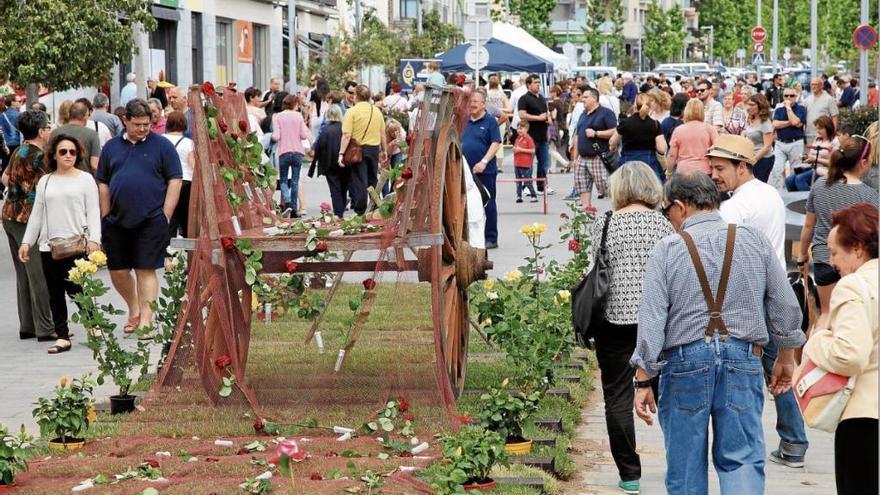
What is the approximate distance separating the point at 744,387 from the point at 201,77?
41208 mm

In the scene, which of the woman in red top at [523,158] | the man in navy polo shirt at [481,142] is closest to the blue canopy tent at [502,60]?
the woman in red top at [523,158]

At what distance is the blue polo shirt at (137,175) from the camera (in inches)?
458

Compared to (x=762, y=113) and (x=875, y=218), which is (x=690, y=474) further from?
(x=762, y=113)

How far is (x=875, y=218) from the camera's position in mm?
5324

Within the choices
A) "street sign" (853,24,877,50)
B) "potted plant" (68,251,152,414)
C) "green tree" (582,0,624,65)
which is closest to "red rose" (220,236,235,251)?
"potted plant" (68,251,152,414)

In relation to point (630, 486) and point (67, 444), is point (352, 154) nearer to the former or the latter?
point (67, 444)

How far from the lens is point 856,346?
514cm

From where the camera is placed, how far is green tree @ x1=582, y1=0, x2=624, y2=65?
309ft

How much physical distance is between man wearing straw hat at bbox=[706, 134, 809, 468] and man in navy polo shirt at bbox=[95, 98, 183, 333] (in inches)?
196

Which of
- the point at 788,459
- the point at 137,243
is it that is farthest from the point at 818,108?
the point at 788,459

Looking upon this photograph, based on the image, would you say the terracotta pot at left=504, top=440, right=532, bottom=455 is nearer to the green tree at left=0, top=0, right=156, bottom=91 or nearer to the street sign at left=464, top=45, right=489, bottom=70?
the green tree at left=0, top=0, right=156, bottom=91

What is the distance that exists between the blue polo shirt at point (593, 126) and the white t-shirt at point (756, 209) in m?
12.2

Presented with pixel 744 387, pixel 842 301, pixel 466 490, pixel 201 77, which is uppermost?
pixel 201 77

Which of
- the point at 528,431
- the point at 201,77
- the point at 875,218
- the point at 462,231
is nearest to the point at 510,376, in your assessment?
the point at 462,231
